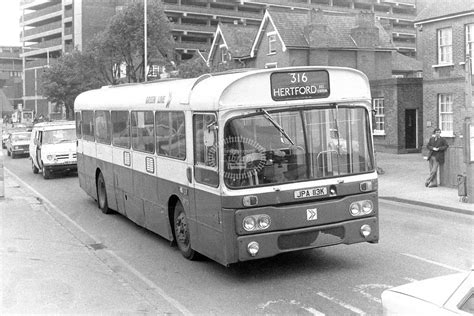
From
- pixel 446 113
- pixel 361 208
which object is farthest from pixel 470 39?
pixel 361 208

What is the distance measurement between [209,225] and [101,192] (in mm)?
7007

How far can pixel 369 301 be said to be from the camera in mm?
7098

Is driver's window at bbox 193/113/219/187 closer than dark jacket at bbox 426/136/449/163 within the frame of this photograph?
Yes

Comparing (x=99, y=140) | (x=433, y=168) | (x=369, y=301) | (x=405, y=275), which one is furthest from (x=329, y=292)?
(x=433, y=168)

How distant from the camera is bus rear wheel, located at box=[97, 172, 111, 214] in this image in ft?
47.1

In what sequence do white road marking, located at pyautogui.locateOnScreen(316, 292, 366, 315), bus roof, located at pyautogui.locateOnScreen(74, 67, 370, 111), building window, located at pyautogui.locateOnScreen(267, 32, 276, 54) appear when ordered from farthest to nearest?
building window, located at pyautogui.locateOnScreen(267, 32, 276, 54), bus roof, located at pyautogui.locateOnScreen(74, 67, 370, 111), white road marking, located at pyautogui.locateOnScreen(316, 292, 366, 315)

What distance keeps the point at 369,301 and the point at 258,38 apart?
39769mm

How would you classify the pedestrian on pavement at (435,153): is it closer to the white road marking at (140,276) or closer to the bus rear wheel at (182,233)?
the white road marking at (140,276)

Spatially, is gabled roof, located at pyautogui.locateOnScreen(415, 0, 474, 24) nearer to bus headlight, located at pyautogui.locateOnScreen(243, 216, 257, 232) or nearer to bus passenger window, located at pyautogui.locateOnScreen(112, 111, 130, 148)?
bus passenger window, located at pyautogui.locateOnScreen(112, 111, 130, 148)

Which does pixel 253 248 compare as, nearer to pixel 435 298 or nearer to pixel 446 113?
pixel 435 298

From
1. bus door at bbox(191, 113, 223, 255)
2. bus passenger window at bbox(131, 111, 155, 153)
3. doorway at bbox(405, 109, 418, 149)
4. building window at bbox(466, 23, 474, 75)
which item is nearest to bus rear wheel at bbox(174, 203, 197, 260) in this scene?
bus door at bbox(191, 113, 223, 255)

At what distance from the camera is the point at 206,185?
832 centimetres

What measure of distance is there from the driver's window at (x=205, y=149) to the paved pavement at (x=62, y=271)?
158 centimetres

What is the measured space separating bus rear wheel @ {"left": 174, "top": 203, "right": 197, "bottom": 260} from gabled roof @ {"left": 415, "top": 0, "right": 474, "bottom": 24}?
21.4 m
